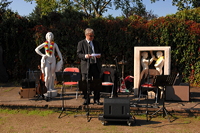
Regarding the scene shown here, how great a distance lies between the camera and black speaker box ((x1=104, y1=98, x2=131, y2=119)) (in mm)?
5559

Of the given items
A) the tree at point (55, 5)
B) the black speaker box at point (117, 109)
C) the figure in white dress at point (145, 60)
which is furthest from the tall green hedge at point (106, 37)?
the tree at point (55, 5)

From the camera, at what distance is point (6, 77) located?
11.5 m

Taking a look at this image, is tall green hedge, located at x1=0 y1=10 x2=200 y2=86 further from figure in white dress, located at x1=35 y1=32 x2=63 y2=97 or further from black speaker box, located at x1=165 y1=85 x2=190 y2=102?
figure in white dress, located at x1=35 y1=32 x2=63 y2=97

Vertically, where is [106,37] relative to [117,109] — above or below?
above

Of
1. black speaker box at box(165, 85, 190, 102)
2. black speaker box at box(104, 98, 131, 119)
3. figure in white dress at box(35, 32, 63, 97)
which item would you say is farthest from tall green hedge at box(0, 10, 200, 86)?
black speaker box at box(104, 98, 131, 119)

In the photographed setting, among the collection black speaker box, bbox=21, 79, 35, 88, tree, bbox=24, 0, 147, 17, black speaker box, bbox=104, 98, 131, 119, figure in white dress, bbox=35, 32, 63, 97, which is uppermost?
tree, bbox=24, 0, 147, 17

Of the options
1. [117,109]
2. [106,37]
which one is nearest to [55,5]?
[106,37]

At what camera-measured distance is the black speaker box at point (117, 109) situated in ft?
18.2

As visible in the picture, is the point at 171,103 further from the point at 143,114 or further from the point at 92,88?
the point at 92,88

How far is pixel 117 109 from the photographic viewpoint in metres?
5.58

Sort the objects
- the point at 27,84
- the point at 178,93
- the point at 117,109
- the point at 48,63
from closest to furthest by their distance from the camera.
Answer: the point at 117,109
the point at 178,93
the point at 27,84
the point at 48,63

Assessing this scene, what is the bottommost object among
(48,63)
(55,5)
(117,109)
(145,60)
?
(117,109)

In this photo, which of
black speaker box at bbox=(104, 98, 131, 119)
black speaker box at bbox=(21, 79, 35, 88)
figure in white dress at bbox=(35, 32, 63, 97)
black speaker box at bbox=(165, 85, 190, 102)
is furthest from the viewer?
figure in white dress at bbox=(35, 32, 63, 97)

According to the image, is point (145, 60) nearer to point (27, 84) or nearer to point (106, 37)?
point (106, 37)
